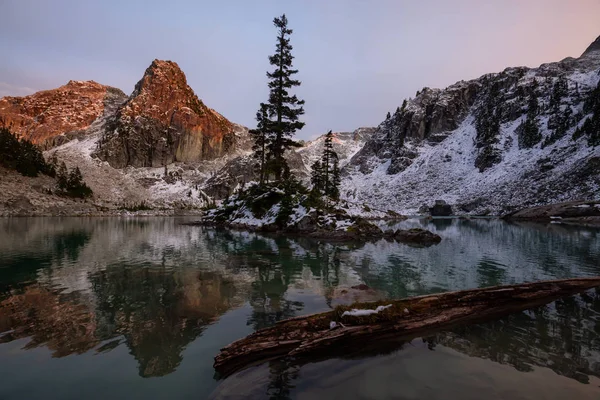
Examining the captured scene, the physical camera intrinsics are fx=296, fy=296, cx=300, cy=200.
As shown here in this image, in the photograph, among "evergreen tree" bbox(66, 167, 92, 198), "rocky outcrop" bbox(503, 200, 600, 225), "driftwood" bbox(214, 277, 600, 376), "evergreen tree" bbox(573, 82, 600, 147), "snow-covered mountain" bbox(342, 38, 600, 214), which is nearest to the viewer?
"driftwood" bbox(214, 277, 600, 376)

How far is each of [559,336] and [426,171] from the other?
5496 inches

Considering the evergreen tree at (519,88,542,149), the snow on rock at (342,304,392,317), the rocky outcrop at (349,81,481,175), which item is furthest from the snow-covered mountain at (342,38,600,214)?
the snow on rock at (342,304,392,317)

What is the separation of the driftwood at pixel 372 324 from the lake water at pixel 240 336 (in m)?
0.32

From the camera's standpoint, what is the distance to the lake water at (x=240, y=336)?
527 cm

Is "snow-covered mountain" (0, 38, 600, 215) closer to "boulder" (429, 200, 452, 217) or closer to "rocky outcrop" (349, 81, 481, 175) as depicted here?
"rocky outcrop" (349, 81, 481, 175)

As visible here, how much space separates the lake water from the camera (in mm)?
5266

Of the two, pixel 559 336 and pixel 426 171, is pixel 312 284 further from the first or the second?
pixel 426 171

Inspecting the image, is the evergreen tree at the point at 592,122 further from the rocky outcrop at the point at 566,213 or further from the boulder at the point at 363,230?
the boulder at the point at 363,230

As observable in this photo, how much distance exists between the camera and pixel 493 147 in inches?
4651

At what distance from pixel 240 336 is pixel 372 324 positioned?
3367 millimetres

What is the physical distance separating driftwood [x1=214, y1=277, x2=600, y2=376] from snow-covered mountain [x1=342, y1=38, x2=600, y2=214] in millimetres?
79412

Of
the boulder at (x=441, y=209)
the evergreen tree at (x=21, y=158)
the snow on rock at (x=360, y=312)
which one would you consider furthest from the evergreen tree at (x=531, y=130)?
the evergreen tree at (x=21, y=158)

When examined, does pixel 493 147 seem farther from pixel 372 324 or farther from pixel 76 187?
pixel 76 187

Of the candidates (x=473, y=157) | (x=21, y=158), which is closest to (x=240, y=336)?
(x=473, y=157)
